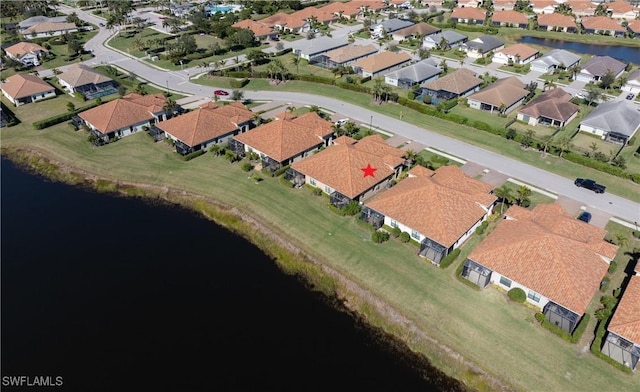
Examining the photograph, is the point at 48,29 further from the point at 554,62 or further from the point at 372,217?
the point at 554,62

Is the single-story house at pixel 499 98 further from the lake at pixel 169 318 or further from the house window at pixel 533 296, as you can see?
the lake at pixel 169 318

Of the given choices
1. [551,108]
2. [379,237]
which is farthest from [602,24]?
[379,237]

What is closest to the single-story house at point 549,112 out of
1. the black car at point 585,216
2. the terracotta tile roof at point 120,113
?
the black car at point 585,216

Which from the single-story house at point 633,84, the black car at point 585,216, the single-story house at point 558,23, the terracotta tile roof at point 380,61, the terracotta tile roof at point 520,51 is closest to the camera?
the black car at point 585,216

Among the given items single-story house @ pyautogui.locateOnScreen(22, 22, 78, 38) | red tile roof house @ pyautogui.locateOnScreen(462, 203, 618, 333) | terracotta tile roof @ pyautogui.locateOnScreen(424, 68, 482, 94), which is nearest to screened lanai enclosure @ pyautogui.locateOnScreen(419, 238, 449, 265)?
red tile roof house @ pyautogui.locateOnScreen(462, 203, 618, 333)

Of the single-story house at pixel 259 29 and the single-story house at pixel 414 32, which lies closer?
the single-story house at pixel 259 29

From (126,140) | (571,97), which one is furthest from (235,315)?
(571,97)

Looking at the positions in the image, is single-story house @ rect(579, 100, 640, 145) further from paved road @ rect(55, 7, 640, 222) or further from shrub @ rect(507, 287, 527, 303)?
shrub @ rect(507, 287, 527, 303)
